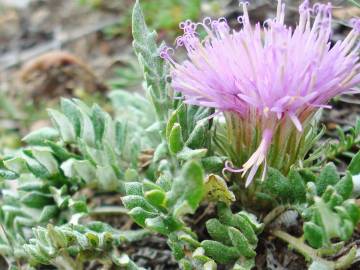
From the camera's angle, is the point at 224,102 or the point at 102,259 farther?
the point at 102,259

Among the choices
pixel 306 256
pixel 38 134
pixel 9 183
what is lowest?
pixel 306 256

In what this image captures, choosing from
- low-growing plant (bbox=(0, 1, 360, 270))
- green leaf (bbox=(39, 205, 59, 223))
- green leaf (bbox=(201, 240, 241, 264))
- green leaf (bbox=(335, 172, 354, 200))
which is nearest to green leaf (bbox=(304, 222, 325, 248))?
low-growing plant (bbox=(0, 1, 360, 270))

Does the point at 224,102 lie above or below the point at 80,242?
above

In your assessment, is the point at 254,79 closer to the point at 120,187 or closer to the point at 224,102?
the point at 224,102

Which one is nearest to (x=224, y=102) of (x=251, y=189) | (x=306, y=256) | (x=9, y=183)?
(x=251, y=189)

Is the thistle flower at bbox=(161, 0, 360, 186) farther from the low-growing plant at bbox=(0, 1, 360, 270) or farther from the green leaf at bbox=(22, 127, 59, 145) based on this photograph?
the green leaf at bbox=(22, 127, 59, 145)

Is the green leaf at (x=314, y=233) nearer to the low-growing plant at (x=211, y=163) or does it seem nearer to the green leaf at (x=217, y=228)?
the low-growing plant at (x=211, y=163)
